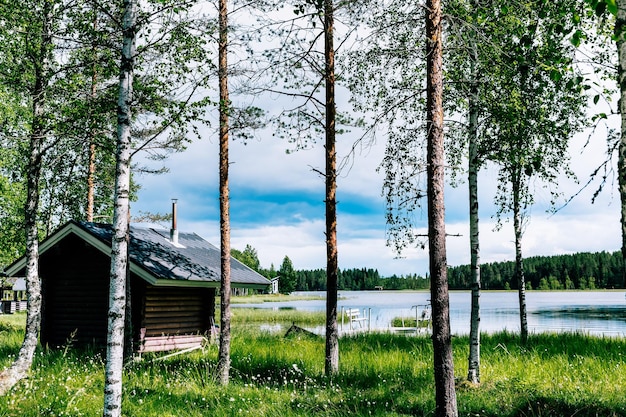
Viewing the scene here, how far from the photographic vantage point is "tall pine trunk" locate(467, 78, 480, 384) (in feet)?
33.9

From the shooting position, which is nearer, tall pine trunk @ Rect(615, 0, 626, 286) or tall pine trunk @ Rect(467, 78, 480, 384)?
tall pine trunk @ Rect(615, 0, 626, 286)

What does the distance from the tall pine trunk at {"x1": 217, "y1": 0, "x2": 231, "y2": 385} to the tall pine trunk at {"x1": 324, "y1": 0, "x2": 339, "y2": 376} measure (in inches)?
86.7

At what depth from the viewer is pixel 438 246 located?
7.87 metres

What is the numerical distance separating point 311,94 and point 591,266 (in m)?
106

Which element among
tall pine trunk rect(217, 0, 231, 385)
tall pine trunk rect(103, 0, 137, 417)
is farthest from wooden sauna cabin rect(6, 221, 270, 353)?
tall pine trunk rect(103, 0, 137, 417)

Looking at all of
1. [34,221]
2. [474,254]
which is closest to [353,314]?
[474,254]

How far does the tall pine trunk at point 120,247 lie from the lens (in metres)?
7.10

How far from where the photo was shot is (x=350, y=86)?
10883 millimetres

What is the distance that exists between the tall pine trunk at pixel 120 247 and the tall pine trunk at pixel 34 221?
13.2 ft

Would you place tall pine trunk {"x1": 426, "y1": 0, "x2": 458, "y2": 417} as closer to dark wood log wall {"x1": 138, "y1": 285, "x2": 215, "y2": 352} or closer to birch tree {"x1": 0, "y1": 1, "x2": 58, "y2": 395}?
birch tree {"x1": 0, "y1": 1, "x2": 58, "y2": 395}

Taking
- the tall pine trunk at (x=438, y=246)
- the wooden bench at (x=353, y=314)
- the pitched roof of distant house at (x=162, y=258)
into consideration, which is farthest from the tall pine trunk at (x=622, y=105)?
the wooden bench at (x=353, y=314)

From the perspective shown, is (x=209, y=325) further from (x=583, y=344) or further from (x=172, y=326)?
(x=583, y=344)

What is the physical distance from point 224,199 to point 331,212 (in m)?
2.41

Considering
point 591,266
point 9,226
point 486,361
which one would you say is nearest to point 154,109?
point 486,361
